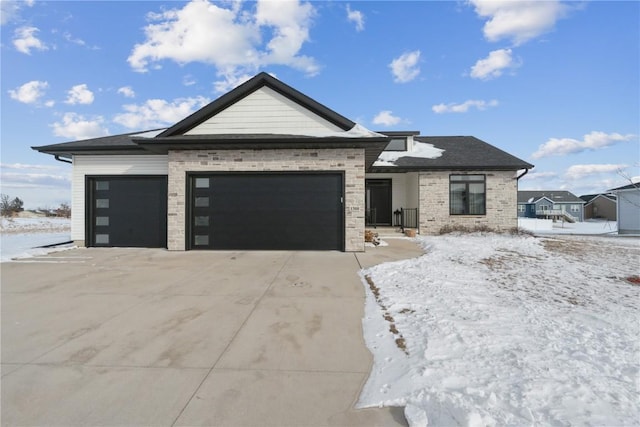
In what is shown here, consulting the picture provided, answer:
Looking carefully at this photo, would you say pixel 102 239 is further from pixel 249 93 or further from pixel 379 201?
pixel 379 201

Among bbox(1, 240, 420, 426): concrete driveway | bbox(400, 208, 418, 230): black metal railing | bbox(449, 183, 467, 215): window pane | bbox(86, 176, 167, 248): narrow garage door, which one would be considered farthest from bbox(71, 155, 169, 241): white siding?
→ bbox(449, 183, 467, 215): window pane

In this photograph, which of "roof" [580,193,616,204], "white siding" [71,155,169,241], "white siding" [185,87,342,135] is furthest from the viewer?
"roof" [580,193,616,204]

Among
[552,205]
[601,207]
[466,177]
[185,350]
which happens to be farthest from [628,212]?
[552,205]

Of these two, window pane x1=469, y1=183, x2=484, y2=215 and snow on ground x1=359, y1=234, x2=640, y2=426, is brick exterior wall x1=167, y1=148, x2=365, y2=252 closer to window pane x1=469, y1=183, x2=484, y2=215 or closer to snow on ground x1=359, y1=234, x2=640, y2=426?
snow on ground x1=359, y1=234, x2=640, y2=426

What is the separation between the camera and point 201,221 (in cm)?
→ 1020

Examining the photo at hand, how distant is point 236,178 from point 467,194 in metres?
9.60

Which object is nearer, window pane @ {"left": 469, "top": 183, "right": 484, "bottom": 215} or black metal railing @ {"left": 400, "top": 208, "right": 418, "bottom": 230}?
window pane @ {"left": 469, "top": 183, "right": 484, "bottom": 215}

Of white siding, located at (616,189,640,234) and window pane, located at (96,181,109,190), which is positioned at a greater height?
window pane, located at (96,181,109,190)

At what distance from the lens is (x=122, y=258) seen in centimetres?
880

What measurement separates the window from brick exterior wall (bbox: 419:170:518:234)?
0.18m

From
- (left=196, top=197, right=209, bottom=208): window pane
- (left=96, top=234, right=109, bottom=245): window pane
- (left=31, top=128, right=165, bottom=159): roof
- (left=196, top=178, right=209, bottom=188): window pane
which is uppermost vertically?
(left=31, top=128, right=165, bottom=159): roof

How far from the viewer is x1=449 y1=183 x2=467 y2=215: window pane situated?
1389cm

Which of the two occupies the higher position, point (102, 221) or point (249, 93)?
point (249, 93)

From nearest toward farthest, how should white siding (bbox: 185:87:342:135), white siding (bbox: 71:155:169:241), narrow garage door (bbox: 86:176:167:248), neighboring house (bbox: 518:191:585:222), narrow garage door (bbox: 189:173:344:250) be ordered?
narrow garage door (bbox: 189:173:344:250) < white siding (bbox: 185:87:342:135) < narrow garage door (bbox: 86:176:167:248) < white siding (bbox: 71:155:169:241) < neighboring house (bbox: 518:191:585:222)
